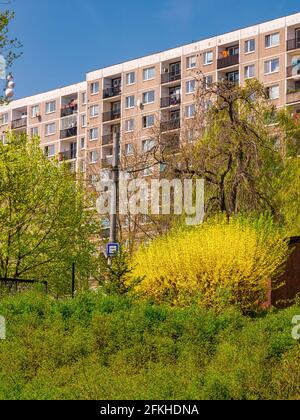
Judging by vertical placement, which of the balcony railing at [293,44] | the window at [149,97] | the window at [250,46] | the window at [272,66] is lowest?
the window at [149,97]

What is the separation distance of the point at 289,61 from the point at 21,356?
6468 cm

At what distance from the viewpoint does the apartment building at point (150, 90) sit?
80562 millimetres

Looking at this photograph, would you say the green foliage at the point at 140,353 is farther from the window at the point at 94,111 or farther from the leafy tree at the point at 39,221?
the window at the point at 94,111

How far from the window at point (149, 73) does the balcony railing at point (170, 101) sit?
8.84ft

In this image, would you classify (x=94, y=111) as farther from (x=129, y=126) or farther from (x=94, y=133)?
(x=129, y=126)

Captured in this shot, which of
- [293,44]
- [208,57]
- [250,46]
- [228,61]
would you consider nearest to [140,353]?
[293,44]

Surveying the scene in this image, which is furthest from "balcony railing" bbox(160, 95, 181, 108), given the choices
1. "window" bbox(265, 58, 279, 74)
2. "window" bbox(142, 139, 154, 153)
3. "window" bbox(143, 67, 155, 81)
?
"window" bbox(142, 139, 154, 153)

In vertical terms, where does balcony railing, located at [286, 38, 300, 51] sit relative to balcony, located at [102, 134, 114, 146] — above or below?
above

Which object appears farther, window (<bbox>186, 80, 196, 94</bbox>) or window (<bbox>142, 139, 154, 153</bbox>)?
window (<bbox>186, 80, 196, 94</bbox>)

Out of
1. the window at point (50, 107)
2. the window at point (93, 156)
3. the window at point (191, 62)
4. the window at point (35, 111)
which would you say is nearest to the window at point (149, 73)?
the window at point (191, 62)

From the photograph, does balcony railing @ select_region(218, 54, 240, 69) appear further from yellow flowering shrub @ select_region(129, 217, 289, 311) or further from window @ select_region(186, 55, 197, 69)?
yellow flowering shrub @ select_region(129, 217, 289, 311)

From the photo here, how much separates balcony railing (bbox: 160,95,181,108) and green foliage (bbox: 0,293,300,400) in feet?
220

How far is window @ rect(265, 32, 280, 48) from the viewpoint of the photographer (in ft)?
266

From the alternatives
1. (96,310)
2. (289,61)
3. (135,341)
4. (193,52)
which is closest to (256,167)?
(96,310)
